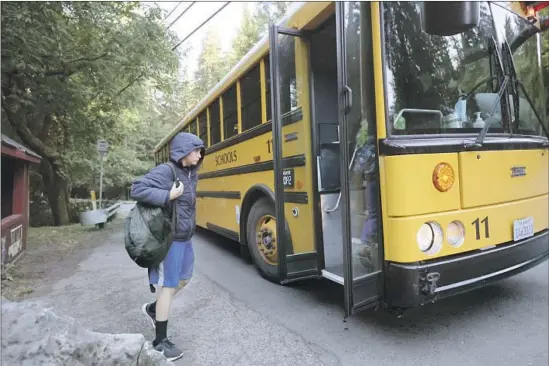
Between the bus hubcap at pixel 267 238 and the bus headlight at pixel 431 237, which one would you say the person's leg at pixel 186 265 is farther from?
the bus headlight at pixel 431 237

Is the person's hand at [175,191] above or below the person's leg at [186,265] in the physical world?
above

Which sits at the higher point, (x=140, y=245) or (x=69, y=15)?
(x=69, y=15)

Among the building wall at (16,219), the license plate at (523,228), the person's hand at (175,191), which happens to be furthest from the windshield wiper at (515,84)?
the building wall at (16,219)

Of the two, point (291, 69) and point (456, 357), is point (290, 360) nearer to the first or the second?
point (456, 357)

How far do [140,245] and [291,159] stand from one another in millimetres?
1667

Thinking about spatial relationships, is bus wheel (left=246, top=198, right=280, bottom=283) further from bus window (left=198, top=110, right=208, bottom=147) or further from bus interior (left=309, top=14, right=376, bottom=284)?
bus window (left=198, top=110, right=208, bottom=147)

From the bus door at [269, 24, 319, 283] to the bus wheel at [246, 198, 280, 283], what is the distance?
0.45 meters

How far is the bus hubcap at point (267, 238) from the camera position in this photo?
4191 mm

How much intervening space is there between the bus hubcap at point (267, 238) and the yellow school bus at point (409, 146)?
15.4 inches

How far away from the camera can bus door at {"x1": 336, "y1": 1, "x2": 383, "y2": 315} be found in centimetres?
267

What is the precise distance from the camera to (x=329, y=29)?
3.57 meters

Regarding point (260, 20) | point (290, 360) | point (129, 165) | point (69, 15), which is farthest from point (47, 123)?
point (260, 20)

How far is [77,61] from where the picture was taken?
8.48m

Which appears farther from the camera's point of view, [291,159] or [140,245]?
[291,159]
